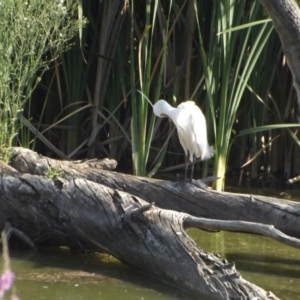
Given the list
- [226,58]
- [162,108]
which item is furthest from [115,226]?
[226,58]

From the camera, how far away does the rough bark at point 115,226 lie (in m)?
3.64

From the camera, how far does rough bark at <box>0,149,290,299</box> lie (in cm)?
364

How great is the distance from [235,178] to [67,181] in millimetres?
2918

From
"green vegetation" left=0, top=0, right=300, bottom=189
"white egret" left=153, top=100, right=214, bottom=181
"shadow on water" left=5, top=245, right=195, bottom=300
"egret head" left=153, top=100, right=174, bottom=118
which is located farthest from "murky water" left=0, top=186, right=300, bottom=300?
"green vegetation" left=0, top=0, right=300, bottom=189

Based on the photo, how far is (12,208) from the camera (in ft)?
14.8

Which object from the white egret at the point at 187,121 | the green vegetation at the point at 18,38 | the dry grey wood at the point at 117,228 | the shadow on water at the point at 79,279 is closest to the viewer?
the dry grey wood at the point at 117,228

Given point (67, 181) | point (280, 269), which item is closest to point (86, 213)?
point (67, 181)

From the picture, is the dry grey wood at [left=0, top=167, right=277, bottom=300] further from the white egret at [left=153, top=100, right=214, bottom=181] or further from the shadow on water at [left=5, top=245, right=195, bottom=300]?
the white egret at [left=153, top=100, right=214, bottom=181]

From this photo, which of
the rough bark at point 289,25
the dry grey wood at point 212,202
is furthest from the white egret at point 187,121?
the rough bark at point 289,25

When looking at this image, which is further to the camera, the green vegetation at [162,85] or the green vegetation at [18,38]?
the green vegetation at [162,85]

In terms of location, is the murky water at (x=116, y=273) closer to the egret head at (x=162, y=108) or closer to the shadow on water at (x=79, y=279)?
the shadow on water at (x=79, y=279)

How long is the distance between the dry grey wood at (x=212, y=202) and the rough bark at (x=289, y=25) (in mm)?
1837

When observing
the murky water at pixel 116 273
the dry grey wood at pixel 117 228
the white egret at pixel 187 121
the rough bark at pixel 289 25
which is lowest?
the murky water at pixel 116 273

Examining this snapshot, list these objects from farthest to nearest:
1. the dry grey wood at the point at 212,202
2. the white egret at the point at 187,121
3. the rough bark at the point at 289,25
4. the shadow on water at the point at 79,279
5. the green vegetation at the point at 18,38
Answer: the white egret at the point at 187,121, the green vegetation at the point at 18,38, the dry grey wood at the point at 212,202, the shadow on water at the point at 79,279, the rough bark at the point at 289,25
